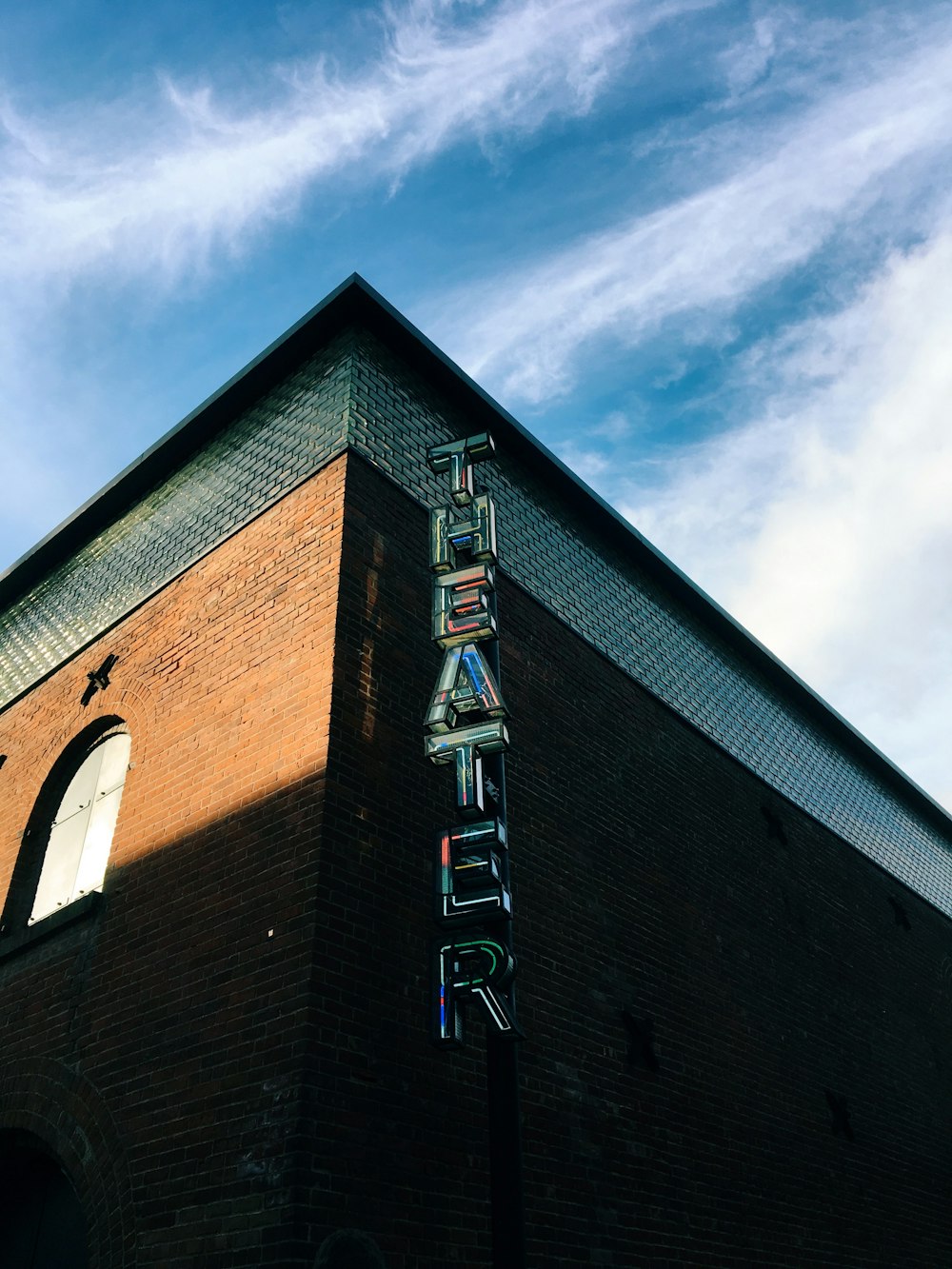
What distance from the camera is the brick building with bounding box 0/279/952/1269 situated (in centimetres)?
586

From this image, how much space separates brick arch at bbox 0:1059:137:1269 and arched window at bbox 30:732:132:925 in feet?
4.97

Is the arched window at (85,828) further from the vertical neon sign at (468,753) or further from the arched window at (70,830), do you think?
the vertical neon sign at (468,753)

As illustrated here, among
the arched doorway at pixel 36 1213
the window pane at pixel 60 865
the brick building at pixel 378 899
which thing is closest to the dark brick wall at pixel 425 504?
the brick building at pixel 378 899

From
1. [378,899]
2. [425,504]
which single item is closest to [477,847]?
[378,899]

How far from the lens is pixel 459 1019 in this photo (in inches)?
221

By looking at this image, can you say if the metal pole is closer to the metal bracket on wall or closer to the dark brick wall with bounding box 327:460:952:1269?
the dark brick wall with bounding box 327:460:952:1269

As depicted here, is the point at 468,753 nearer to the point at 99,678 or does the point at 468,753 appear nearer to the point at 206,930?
the point at 206,930

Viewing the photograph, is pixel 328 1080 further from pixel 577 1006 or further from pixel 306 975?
pixel 577 1006

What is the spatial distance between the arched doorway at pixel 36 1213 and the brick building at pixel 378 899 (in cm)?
3

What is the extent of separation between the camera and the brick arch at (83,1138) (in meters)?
5.88

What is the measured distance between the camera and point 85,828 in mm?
8852

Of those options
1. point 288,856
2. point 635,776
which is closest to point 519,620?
point 635,776

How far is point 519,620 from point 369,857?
367 centimetres

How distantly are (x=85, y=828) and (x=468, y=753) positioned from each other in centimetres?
426
